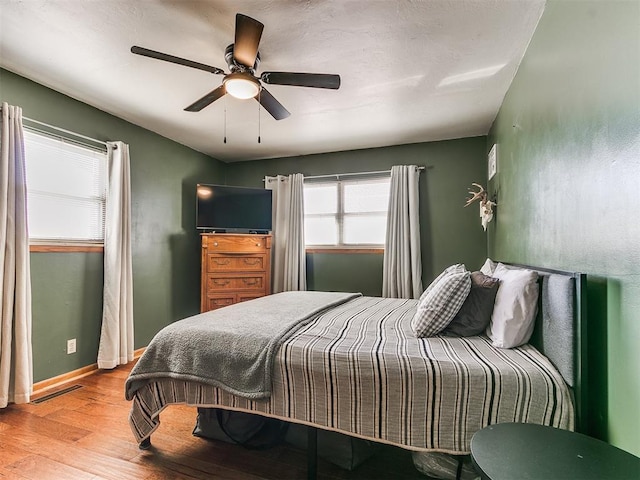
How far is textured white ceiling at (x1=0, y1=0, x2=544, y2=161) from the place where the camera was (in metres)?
1.86

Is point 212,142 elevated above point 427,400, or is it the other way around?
point 212,142

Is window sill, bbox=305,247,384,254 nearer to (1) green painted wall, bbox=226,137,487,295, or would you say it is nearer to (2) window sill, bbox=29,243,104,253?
(1) green painted wall, bbox=226,137,487,295

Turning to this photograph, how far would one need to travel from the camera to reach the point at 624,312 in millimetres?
1106

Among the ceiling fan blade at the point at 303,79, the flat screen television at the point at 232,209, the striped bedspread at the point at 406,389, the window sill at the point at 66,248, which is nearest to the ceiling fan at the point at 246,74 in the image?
the ceiling fan blade at the point at 303,79

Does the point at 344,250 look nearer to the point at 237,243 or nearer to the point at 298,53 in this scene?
the point at 237,243

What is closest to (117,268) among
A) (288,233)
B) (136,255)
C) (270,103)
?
(136,255)

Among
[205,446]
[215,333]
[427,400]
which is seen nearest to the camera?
[427,400]

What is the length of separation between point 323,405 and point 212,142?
12.0ft

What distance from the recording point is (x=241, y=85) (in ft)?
6.87

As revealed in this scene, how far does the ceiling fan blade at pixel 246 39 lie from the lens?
1652 millimetres

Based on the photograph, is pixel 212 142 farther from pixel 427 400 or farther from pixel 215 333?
pixel 427 400

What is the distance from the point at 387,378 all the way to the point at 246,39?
1.82 meters

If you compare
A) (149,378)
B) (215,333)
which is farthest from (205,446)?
(215,333)

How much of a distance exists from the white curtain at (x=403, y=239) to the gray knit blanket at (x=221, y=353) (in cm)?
225
